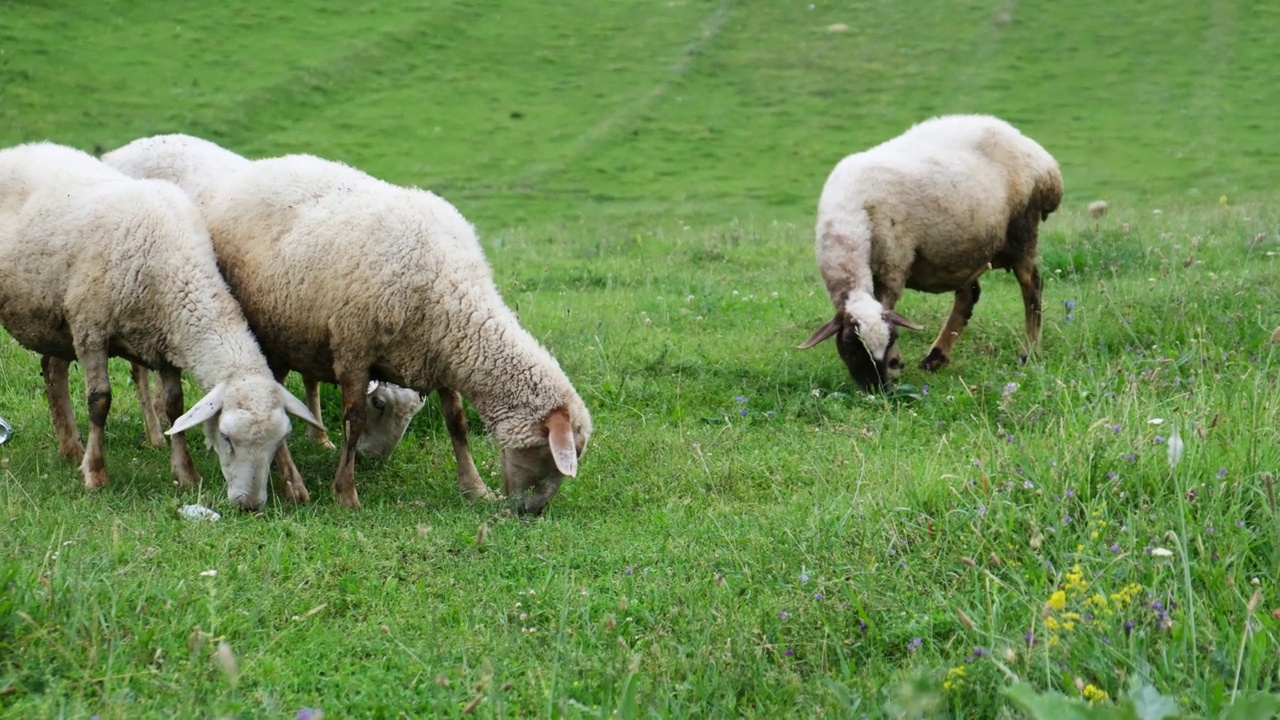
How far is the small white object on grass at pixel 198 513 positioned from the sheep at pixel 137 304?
0.29 metres

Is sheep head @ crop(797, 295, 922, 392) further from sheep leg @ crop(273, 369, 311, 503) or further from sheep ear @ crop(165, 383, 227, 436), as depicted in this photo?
sheep ear @ crop(165, 383, 227, 436)

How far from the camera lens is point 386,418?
22.3 ft

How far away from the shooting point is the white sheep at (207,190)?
6781 millimetres

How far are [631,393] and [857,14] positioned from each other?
3030 centimetres

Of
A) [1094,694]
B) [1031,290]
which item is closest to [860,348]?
[1031,290]

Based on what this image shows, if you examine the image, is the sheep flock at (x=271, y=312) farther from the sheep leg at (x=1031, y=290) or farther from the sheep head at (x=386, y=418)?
the sheep leg at (x=1031, y=290)

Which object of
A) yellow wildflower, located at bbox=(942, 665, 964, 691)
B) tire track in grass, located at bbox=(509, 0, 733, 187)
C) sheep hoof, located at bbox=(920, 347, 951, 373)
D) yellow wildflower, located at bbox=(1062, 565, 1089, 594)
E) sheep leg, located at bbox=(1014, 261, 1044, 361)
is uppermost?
A: yellow wildflower, located at bbox=(1062, 565, 1089, 594)

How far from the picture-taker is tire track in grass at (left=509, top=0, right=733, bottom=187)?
942 inches

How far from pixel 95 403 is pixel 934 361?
217 inches

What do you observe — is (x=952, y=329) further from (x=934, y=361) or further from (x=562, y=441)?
(x=562, y=441)

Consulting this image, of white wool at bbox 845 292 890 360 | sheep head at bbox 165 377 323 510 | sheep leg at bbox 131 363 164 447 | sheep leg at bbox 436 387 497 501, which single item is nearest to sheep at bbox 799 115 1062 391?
white wool at bbox 845 292 890 360

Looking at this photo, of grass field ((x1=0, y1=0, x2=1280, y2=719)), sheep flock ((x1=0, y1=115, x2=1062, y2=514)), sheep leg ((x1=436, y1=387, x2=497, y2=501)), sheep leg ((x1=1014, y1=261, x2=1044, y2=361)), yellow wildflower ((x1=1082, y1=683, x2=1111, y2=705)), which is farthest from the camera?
sheep leg ((x1=1014, y1=261, x2=1044, y2=361))

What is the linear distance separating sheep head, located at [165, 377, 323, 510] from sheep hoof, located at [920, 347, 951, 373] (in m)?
4.55

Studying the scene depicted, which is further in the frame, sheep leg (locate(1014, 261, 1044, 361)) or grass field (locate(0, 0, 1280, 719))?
sheep leg (locate(1014, 261, 1044, 361))
